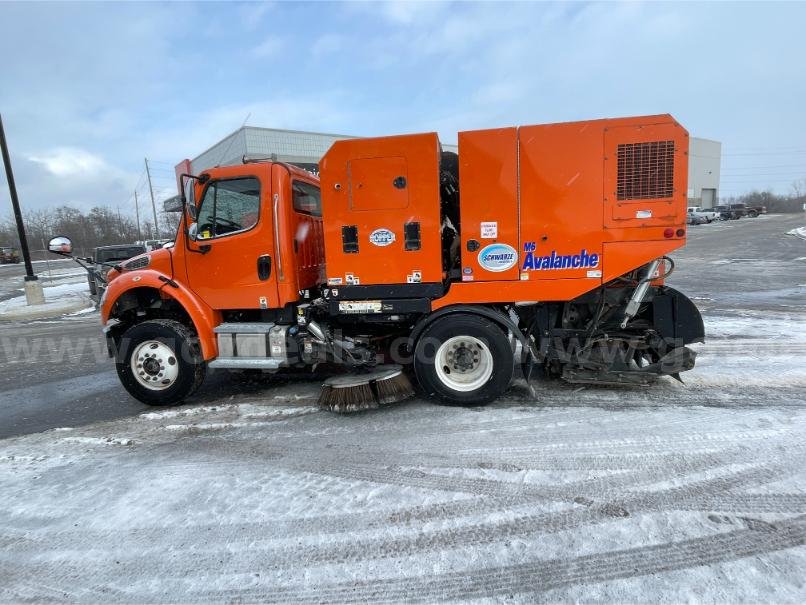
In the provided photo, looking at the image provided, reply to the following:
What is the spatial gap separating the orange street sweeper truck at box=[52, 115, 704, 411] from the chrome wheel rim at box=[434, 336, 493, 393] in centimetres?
1

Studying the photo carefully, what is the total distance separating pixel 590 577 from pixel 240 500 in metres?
2.28

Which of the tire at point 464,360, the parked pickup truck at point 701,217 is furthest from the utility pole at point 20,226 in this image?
the parked pickup truck at point 701,217

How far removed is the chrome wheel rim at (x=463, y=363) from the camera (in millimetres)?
4770

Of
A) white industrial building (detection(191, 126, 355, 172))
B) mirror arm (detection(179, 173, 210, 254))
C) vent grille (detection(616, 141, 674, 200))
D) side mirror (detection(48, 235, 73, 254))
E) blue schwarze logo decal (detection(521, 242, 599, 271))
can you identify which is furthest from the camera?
white industrial building (detection(191, 126, 355, 172))

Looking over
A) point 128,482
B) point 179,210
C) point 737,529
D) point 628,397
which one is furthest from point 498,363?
point 179,210

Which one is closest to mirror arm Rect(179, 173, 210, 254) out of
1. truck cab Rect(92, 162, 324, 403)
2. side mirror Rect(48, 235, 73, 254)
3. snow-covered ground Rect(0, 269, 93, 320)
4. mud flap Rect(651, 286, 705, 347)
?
truck cab Rect(92, 162, 324, 403)

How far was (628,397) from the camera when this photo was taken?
16.0 feet

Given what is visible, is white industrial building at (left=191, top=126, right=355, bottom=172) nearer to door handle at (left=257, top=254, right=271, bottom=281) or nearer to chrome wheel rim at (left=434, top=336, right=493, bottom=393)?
door handle at (left=257, top=254, right=271, bottom=281)

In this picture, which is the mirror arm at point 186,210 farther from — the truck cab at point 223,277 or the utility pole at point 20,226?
the utility pole at point 20,226

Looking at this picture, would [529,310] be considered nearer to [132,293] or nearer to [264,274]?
[264,274]

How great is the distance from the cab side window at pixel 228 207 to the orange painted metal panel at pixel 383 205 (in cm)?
86

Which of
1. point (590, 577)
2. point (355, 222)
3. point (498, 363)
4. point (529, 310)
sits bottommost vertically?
point (590, 577)

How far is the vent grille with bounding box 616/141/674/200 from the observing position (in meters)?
4.27

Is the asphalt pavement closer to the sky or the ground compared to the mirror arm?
closer to the ground
